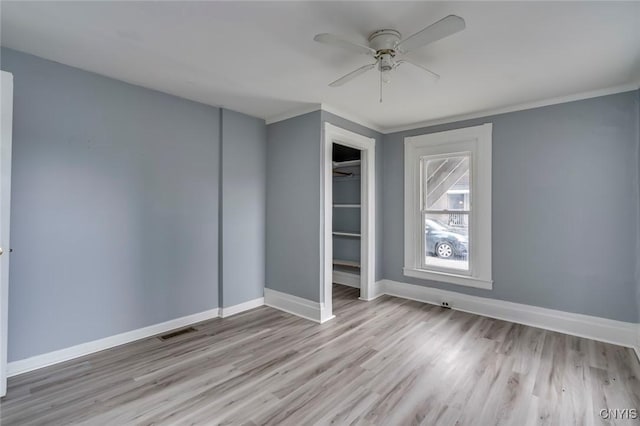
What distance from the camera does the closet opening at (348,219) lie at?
12.3ft

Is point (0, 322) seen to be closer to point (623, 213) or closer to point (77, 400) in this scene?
point (77, 400)

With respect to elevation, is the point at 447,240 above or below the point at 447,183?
below

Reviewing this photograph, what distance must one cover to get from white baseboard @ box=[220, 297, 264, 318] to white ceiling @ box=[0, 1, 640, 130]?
2.60 meters

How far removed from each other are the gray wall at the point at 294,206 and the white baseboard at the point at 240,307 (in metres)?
0.27

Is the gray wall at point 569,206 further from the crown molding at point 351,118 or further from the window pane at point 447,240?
the crown molding at point 351,118

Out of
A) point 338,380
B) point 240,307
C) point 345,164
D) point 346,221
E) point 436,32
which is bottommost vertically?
point 338,380

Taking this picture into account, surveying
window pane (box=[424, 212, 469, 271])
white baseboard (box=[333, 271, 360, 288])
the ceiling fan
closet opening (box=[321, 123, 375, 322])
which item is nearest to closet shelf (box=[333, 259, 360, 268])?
closet opening (box=[321, 123, 375, 322])

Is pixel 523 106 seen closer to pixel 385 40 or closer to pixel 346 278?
pixel 385 40

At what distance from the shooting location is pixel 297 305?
12.7 ft

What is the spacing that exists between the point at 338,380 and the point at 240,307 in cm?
196

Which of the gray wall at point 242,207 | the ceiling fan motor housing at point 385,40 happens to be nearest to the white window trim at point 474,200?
the gray wall at point 242,207

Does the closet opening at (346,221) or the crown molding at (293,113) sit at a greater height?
the crown molding at (293,113)

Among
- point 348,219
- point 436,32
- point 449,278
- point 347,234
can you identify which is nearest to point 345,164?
point 348,219

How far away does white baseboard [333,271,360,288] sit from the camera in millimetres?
5277
